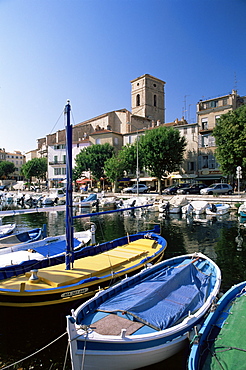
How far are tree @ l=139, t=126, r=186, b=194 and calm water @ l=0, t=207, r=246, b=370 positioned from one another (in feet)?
50.5

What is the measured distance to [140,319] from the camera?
631 centimetres

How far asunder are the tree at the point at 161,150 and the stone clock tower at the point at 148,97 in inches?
1198

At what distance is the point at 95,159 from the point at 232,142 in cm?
3127

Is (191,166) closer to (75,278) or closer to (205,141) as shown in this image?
(205,141)

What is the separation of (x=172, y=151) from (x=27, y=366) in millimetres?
42626

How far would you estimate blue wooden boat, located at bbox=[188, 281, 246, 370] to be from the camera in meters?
5.33

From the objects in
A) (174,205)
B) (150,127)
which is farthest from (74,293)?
(150,127)

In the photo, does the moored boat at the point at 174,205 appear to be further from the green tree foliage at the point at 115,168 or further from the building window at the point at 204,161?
the building window at the point at 204,161

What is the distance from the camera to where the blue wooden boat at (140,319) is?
212 inches

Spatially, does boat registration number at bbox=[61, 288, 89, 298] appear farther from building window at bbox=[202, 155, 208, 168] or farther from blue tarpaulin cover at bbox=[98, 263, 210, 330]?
building window at bbox=[202, 155, 208, 168]

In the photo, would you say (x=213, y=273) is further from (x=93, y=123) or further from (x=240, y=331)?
(x=93, y=123)

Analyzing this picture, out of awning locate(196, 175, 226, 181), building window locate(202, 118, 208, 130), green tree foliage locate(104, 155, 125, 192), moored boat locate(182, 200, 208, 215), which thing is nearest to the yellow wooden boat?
moored boat locate(182, 200, 208, 215)

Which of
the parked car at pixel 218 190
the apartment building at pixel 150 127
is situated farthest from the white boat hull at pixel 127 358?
the apartment building at pixel 150 127

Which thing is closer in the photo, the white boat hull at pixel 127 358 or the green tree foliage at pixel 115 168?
the white boat hull at pixel 127 358
